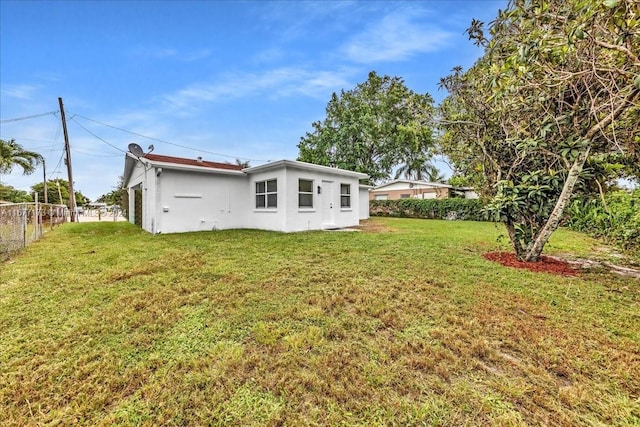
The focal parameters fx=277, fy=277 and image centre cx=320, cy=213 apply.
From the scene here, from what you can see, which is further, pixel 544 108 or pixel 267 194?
pixel 267 194

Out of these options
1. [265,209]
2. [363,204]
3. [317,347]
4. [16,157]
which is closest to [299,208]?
[265,209]

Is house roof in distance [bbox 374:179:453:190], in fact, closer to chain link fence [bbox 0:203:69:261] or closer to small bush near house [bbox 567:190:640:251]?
small bush near house [bbox 567:190:640:251]

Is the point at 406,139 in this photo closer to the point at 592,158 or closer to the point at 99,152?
the point at 592,158

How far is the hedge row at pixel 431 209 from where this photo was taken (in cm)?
1925

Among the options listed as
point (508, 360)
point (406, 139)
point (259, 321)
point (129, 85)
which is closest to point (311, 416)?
point (259, 321)

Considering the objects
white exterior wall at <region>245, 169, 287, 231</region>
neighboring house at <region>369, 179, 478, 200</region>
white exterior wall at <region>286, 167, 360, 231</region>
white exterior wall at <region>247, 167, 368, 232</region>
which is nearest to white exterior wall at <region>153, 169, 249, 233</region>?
white exterior wall at <region>245, 169, 287, 231</region>

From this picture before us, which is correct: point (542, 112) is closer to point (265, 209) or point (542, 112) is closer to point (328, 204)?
point (328, 204)

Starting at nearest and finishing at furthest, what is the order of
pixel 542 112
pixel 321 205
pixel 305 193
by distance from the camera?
pixel 542 112 < pixel 305 193 < pixel 321 205

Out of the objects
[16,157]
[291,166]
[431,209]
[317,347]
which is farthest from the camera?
[431,209]

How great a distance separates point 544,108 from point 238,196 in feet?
35.0

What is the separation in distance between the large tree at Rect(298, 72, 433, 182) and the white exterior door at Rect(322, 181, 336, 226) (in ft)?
33.4

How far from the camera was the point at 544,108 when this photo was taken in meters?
5.26

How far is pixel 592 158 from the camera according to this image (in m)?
4.84

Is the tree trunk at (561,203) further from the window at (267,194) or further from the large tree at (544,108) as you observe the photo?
the window at (267,194)
